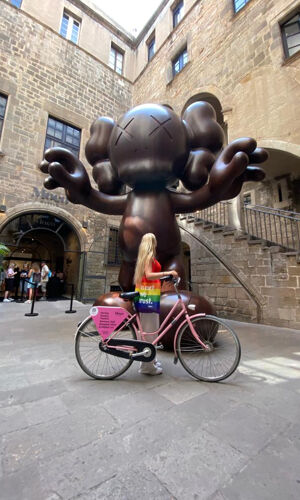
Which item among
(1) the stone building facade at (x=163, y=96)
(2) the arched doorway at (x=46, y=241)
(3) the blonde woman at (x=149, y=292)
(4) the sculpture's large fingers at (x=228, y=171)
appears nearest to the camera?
(3) the blonde woman at (x=149, y=292)

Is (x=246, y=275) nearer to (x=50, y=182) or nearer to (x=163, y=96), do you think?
(x=50, y=182)

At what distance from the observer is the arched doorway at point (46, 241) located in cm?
891

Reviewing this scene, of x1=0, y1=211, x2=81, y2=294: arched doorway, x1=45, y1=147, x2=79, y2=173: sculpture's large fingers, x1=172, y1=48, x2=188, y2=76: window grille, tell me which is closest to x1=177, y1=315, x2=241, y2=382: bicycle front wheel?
x1=45, y1=147, x2=79, y2=173: sculpture's large fingers

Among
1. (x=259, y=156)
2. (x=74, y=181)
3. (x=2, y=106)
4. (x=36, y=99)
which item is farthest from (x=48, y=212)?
(x=259, y=156)

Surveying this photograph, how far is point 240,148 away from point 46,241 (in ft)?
43.9

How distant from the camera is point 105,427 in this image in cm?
147

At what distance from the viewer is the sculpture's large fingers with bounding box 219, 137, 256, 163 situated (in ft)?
10.4

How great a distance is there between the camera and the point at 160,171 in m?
3.54

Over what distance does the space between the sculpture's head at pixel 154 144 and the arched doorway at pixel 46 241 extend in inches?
231

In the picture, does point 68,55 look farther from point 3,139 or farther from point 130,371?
point 130,371

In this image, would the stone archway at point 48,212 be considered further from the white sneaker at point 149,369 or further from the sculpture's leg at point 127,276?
the white sneaker at point 149,369

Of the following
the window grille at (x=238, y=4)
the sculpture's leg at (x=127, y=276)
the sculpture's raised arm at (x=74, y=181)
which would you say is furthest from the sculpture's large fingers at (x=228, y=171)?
the window grille at (x=238, y=4)

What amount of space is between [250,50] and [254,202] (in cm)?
542

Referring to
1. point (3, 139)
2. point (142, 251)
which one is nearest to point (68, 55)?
point (3, 139)
